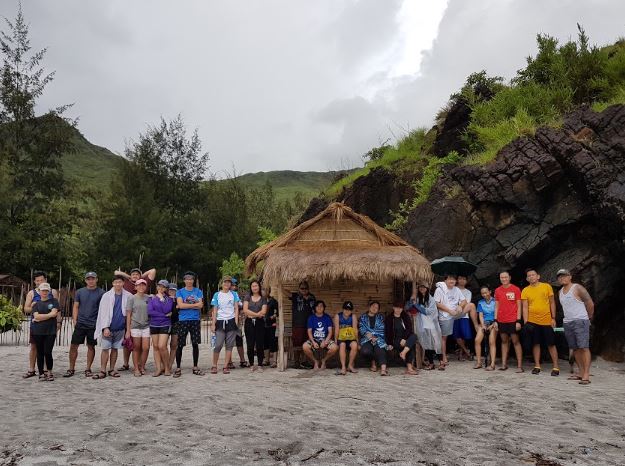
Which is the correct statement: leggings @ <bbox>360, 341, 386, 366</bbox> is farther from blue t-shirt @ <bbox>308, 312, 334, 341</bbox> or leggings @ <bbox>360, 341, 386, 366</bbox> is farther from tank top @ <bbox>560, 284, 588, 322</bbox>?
tank top @ <bbox>560, 284, 588, 322</bbox>

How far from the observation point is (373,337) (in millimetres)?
9398

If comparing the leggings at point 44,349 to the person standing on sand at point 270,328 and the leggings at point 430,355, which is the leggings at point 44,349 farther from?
the leggings at point 430,355

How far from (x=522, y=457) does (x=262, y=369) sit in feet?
19.5

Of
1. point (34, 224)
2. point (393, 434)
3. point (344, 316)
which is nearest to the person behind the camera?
point (393, 434)

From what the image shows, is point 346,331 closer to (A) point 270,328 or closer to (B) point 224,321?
(A) point 270,328

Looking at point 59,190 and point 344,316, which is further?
point 59,190

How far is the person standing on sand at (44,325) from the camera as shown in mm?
8422

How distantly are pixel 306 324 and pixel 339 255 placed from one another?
1585 mm

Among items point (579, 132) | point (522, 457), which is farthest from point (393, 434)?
point (579, 132)

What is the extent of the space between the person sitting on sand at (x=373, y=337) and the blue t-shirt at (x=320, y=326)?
66cm

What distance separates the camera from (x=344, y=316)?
31.2 feet

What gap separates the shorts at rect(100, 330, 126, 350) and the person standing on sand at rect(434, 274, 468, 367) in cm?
628

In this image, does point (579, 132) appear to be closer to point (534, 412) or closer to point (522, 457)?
point (534, 412)

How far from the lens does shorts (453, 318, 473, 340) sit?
10344mm
